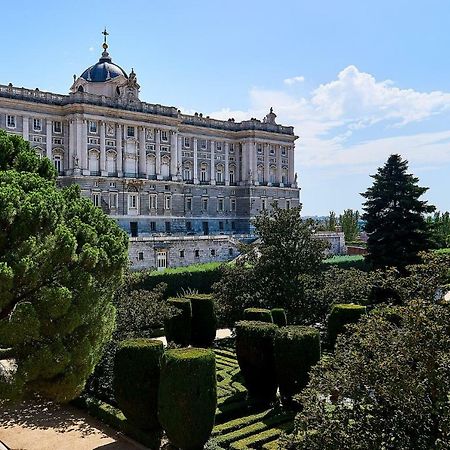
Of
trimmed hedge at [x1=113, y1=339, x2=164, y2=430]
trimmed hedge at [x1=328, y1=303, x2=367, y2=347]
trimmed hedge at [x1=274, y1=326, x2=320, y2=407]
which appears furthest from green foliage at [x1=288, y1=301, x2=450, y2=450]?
trimmed hedge at [x1=328, y1=303, x2=367, y2=347]

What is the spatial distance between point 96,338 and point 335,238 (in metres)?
49.6

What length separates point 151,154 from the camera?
5681 centimetres

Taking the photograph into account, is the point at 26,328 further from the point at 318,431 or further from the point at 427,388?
the point at 427,388

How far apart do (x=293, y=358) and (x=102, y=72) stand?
162ft

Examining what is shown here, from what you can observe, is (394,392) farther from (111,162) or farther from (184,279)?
(111,162)

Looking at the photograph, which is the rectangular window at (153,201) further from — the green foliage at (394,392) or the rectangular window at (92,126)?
the green foliage at (394,392)

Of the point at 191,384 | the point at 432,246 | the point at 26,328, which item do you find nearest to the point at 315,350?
the point at 191,384

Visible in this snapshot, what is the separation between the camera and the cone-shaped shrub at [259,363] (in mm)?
15406

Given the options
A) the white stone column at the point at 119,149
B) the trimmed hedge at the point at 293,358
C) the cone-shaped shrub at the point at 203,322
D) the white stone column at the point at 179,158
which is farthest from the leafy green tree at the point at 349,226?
the trimmed hedge at the point at 293,358

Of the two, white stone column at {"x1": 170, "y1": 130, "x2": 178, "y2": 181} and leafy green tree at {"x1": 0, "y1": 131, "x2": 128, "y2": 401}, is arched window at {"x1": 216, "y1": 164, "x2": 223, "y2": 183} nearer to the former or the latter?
white stone column at {"x1": 170, "y1": 130, "x2": 178, "y2": 181}

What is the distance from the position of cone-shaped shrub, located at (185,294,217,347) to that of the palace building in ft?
75.8

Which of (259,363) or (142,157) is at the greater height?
(142,157)

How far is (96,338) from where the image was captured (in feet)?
41.6

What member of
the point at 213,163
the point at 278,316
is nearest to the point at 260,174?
the point at 213,163
